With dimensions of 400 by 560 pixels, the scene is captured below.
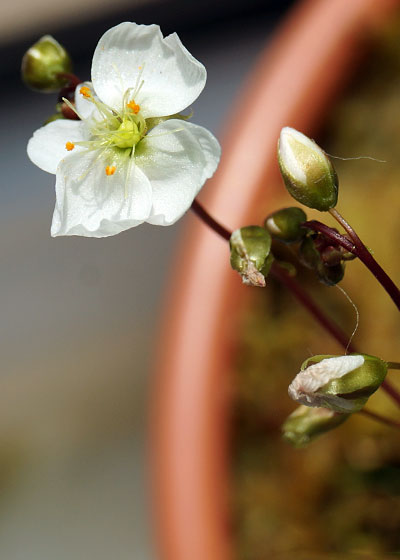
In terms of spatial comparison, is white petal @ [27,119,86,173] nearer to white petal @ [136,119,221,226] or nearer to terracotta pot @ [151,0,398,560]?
white petal @ [136,119,221,226]

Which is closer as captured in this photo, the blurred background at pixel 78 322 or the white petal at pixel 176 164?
the white petal at pixel 176 164

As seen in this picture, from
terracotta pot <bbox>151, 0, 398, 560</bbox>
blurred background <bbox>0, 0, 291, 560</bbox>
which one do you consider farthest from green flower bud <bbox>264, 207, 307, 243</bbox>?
blurred background <bbox>0, 0, 291, 560</bbox>

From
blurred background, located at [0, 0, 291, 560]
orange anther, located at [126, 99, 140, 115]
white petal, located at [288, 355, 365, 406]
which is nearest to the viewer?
white petal, located at [288, 355, 365, 406]

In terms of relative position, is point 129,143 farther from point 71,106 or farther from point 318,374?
point 318,374

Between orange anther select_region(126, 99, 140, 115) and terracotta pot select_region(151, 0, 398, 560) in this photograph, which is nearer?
orange anther select_region(126, 99, 140, 115)

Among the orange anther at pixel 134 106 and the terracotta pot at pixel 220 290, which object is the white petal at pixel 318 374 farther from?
the terracotta pot at pixel 220 290

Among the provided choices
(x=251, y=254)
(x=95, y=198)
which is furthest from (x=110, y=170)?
(x=251, y=254)

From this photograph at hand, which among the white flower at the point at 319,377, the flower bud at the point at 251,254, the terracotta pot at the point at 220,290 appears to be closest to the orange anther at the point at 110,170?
the flower bud at the point at 251,254
